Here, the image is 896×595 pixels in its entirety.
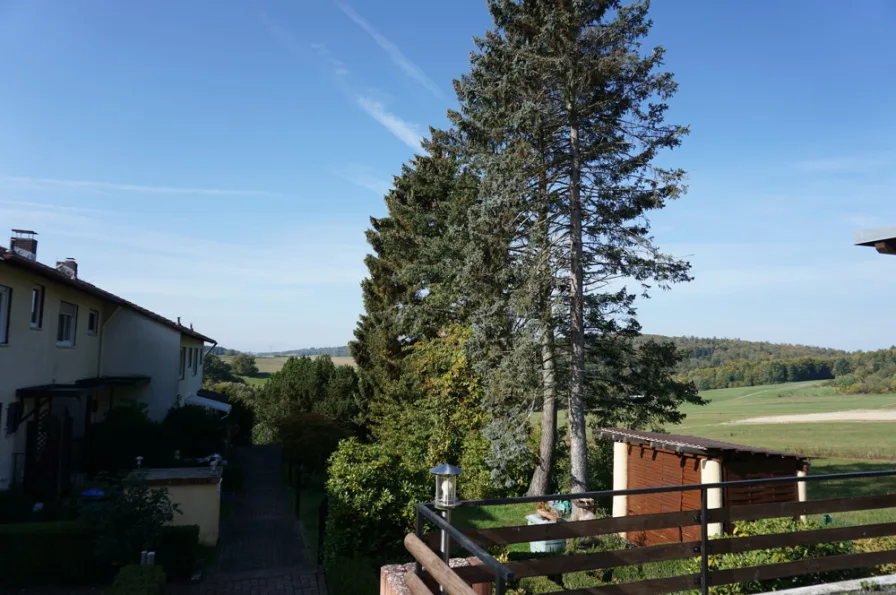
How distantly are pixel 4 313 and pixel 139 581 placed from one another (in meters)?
7.02

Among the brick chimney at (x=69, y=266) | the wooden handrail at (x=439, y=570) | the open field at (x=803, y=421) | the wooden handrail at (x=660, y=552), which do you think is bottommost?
the open field at (x=803, y=421)

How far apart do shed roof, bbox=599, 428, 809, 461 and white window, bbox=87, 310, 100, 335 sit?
15650 mm

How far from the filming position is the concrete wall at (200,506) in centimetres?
1264

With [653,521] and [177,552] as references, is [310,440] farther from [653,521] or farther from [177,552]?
[653,521]

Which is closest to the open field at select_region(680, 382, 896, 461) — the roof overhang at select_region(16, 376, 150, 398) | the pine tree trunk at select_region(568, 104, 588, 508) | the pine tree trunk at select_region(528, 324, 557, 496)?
the pine tree trunk at select_region(528, 324, 557, 496)

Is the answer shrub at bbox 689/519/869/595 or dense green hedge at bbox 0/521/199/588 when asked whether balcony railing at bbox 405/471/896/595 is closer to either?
shrub at bbox 689/519/869/595

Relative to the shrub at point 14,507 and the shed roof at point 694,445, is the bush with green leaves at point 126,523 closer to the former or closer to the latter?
the shrub at point 14,507

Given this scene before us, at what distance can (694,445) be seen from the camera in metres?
13.0

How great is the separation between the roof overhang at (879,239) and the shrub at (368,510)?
765 cm

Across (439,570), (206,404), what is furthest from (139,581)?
(206,404)

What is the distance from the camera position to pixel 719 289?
2117cm

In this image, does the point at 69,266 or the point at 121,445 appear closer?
the point at 121,445

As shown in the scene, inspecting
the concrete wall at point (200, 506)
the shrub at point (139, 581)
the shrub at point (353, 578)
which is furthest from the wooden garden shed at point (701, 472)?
the shrub at point (139, 581)

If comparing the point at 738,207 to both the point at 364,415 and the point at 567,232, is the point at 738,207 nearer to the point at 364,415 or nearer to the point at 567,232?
the point at 567,232
